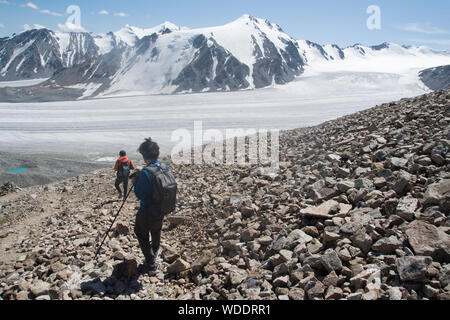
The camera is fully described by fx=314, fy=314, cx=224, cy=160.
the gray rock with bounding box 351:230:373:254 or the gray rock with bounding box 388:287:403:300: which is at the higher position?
the gray rock with bounding box 351:230:373:254

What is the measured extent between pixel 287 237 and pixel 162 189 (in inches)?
74.1

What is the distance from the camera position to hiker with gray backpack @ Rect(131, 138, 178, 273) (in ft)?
13.3

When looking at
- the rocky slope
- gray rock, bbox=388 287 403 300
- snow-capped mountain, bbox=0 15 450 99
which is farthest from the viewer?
snow-capped mountain, bbox=0 15 450 99

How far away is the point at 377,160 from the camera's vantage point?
633 cm

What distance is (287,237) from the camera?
14.6 ft

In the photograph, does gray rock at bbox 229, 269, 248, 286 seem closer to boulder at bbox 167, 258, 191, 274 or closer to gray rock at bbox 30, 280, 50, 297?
boulder at bbox 167, 258, 191, 274

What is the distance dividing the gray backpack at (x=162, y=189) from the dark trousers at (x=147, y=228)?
0.57 ft

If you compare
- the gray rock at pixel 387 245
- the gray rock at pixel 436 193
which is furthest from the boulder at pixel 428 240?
the gray rock at pixel 436 193

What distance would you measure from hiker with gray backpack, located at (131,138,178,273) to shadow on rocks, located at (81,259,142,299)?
1.30ft

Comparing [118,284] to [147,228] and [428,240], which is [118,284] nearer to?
[147,228]

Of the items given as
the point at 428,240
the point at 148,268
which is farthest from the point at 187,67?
the point at 428,240

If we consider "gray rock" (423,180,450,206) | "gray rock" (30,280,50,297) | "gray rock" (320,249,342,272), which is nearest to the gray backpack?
"gray rock" (30,280,50,297)
